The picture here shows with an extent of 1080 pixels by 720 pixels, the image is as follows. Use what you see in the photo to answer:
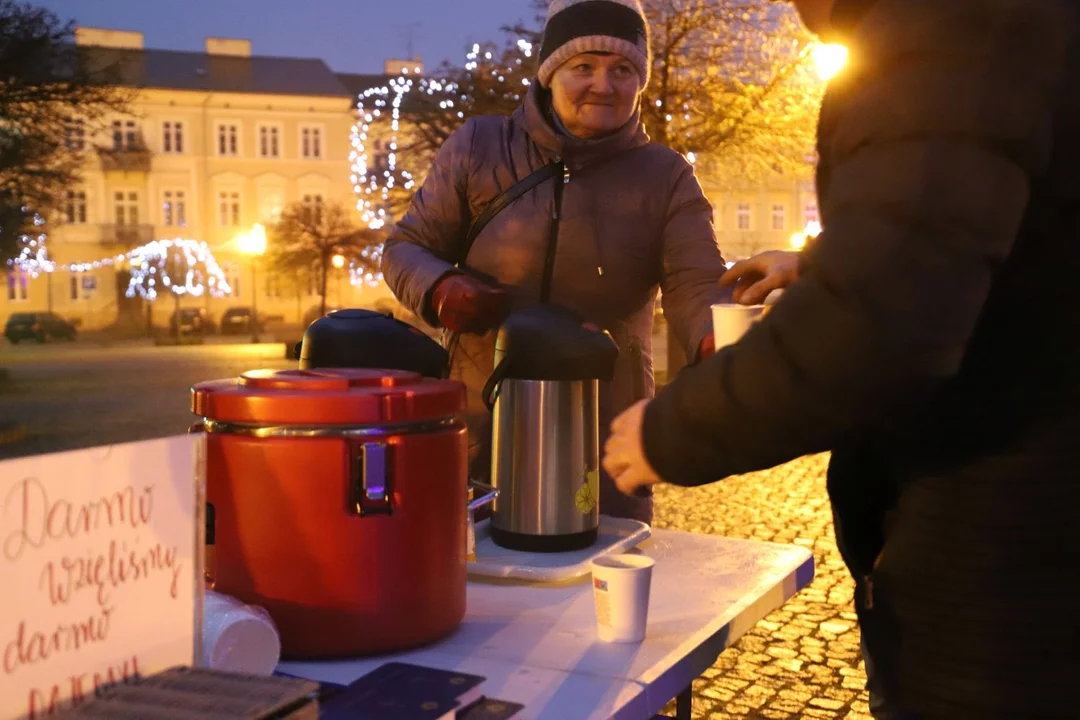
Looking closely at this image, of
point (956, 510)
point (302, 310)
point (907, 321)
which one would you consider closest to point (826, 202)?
point (907, 321)

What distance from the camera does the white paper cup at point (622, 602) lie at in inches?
51.4

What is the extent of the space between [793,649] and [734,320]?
3.11 metres

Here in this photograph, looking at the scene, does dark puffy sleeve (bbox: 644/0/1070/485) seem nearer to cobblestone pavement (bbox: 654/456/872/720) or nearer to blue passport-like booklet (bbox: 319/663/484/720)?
blue passport-like booklet (bbox: 319/663/484/720)

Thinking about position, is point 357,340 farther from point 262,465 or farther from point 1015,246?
point 1015,246

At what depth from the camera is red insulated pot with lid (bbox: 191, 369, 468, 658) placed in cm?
116

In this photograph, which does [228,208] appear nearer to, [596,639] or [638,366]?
[638,366]

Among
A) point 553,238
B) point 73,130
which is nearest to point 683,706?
point 553,238

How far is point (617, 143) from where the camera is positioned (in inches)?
83.0

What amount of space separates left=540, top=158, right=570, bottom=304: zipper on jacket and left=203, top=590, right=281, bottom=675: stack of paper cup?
43.2 inches

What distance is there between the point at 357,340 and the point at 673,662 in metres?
0.68

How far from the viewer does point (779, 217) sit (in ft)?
143

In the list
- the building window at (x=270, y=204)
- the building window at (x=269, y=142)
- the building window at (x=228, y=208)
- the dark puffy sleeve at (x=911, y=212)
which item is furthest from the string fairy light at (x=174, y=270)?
the dark puffy sleeve at (x=911, y=212)

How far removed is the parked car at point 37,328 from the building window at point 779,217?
2714 cm

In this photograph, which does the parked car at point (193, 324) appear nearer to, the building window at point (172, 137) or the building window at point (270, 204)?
the building window at point (270, 204)
